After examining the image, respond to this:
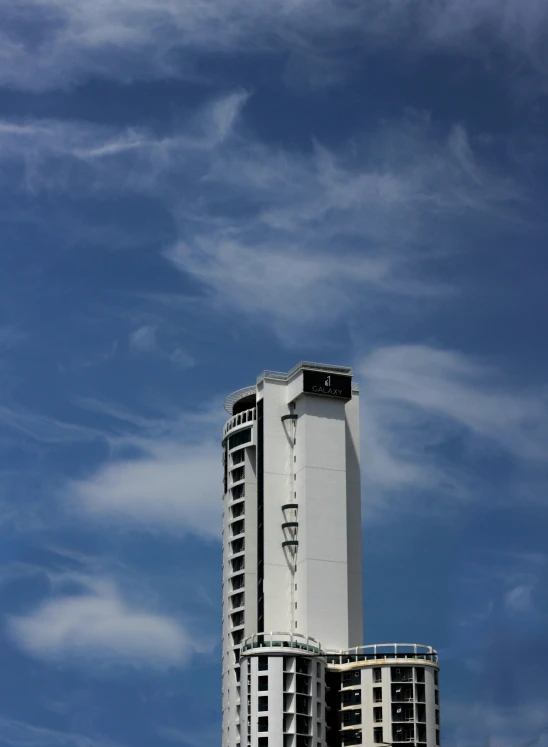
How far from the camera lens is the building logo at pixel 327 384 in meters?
191

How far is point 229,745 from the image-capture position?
181625 mm

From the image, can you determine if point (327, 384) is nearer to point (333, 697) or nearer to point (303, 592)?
point (303, 592)

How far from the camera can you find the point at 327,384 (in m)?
193

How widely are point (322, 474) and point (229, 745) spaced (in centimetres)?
3814

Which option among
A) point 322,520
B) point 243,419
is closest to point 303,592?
point 322,520

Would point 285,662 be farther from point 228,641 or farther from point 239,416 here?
point 239,416

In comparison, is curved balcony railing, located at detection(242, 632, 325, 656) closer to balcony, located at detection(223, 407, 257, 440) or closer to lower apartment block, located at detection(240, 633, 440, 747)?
lower apartment block, located at detection(240, 633, 440, 747)

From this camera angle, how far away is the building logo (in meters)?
191

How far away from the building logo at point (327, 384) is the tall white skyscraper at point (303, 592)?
0.62ft

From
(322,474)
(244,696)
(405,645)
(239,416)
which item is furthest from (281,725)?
(239,416)

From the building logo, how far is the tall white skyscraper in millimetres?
188

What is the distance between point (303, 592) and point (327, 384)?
29756 millimetres

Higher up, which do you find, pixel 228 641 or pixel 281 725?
pixel 228 641

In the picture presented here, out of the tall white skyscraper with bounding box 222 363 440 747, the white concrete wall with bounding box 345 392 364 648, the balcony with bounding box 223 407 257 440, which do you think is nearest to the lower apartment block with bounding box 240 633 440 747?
the tall white skyscraper with bounding box 222 363 440 747
